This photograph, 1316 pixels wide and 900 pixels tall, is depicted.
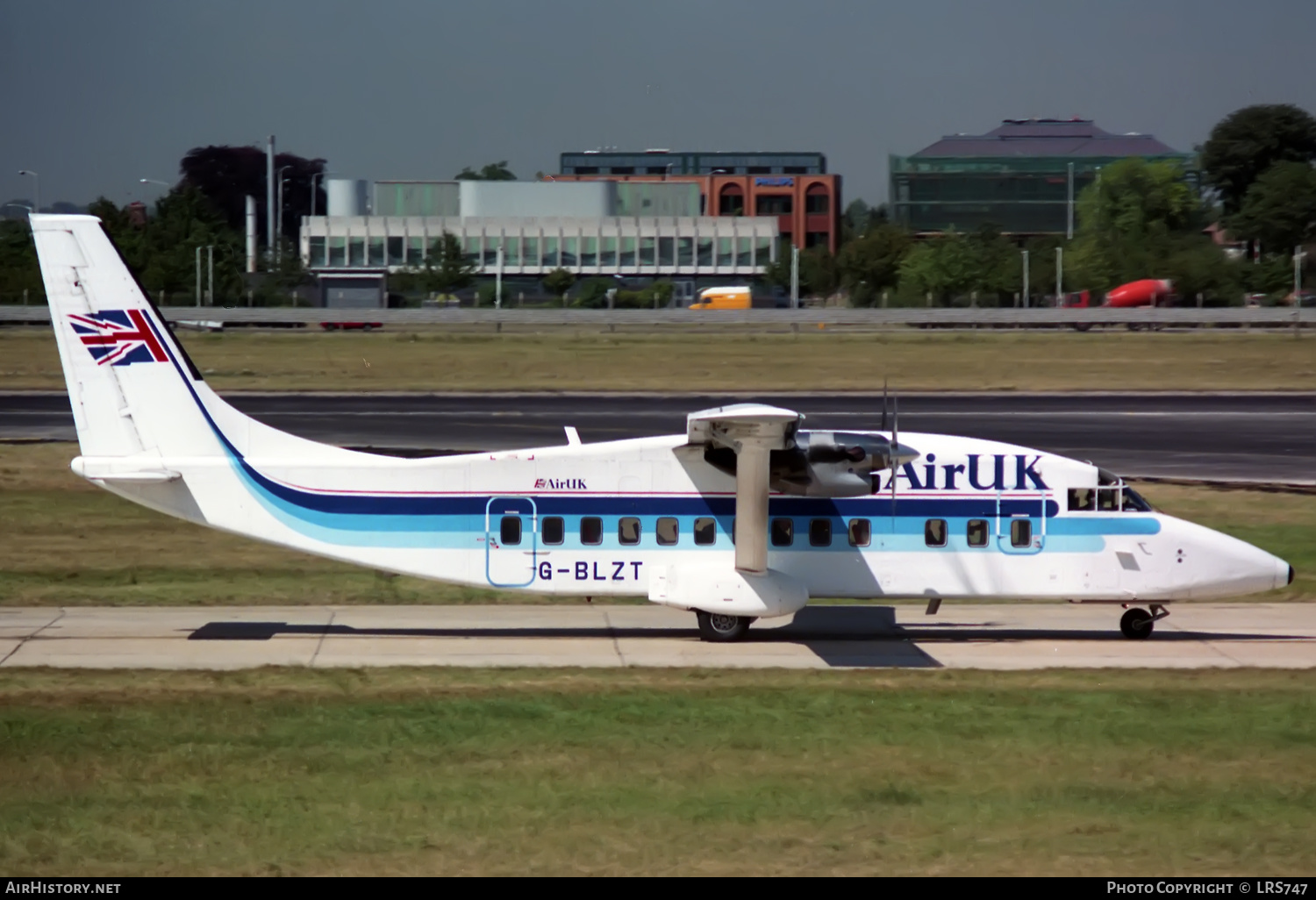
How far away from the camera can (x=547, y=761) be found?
1419 cm

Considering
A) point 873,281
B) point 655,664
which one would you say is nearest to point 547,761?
point 655,664

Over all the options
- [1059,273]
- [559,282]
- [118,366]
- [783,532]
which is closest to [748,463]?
[783,532]

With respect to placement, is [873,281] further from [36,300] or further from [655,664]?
[655,664]

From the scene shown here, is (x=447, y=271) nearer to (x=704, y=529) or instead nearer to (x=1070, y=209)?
(x=1070, y=209)

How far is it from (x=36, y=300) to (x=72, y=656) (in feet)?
341

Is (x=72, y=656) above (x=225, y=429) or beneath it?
beneath

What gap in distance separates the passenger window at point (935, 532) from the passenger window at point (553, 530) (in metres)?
5.05

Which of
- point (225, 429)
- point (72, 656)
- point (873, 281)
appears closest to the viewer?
point (72, 656)

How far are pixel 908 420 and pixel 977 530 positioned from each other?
25.1m

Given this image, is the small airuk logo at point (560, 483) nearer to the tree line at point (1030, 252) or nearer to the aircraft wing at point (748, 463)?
the aircraft wing at point (748, 463)

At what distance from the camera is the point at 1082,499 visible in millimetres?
20984

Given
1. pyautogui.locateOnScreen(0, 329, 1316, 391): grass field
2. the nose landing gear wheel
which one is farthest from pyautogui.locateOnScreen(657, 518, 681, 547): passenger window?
pyautogui.locateOnScreen(0, 329, 1316, 391): grass field

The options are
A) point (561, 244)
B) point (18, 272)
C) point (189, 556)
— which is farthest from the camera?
point (561, 244)

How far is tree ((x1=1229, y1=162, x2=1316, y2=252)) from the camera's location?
128 meters
